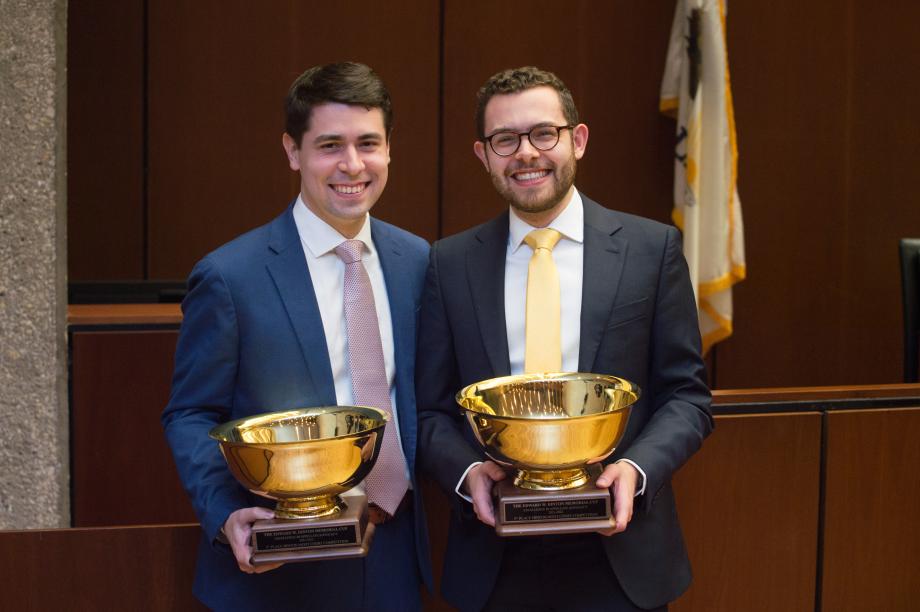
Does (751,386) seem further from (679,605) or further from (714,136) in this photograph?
(679,605)

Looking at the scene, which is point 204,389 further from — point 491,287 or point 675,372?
point 675,372

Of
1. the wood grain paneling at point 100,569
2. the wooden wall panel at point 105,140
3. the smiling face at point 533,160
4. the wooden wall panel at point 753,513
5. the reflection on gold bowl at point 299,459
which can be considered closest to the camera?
the reflection on gold bowl at point 299,459

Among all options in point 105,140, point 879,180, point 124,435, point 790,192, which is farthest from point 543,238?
point 879,180

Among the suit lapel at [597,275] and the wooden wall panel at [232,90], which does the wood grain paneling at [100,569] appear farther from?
the wooden wall panel at [232,90]

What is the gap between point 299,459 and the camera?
1.46m

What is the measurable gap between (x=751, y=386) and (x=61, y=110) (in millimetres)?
3383

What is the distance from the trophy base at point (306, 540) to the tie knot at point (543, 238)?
1.91 feet

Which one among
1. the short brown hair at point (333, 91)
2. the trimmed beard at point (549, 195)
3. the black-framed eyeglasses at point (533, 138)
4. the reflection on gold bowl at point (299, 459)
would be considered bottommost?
the reflection on gold bowl at point (299, 459)

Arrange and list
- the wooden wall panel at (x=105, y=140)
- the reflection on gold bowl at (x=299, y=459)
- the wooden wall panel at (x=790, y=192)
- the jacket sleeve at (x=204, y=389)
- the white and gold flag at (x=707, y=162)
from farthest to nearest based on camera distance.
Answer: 1. the wooden wall panel at (x=790, y=192)
2. the wooden wall panel at (x=105, y=140)
3. the white and gold flag at (x=707, y=162)
4. the jacket sleeve at (x=204, y=389)
5. the reflection on gold bowl at (x=299, y=459)

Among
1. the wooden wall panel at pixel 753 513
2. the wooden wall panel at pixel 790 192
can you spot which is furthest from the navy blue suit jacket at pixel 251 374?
the wooden wall panel at pixel 790 192

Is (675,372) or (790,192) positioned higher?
(790,192)

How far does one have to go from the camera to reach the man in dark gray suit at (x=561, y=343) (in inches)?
65.2

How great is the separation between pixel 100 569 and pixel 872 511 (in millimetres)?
1731

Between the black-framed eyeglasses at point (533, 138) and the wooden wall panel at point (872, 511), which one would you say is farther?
the wooden wall panel at point (872, 511)
